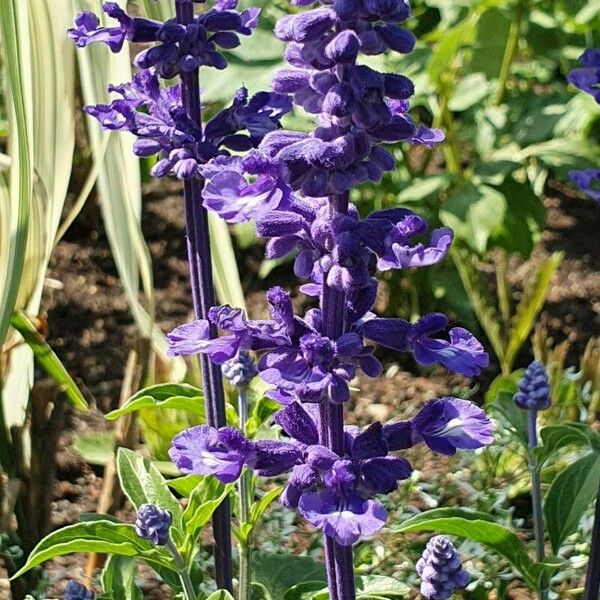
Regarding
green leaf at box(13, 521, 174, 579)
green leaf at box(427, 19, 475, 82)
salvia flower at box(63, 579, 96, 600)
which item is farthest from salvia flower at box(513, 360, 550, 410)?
green leaf at box(427, 19, 475, 82)

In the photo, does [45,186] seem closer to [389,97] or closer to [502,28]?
[389,97]

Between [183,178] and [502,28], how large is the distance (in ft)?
5.62

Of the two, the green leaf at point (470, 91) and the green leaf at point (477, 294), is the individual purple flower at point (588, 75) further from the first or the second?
the green leaf at point (470, 91)

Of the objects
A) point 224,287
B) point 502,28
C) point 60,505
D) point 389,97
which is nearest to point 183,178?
point 389,97

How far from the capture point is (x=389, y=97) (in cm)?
101

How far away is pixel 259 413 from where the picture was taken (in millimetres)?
1643

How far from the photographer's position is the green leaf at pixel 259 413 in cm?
160

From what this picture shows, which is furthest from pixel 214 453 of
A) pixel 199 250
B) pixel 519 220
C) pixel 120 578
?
pixel 519 220

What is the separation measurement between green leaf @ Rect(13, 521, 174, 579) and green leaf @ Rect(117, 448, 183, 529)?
0.10m

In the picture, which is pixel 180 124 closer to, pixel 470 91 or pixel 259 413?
pixel 259 413

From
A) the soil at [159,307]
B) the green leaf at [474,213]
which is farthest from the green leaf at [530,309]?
the soil at [159,307]

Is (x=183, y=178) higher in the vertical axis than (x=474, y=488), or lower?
higher

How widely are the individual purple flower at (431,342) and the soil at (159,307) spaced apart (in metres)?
1.31

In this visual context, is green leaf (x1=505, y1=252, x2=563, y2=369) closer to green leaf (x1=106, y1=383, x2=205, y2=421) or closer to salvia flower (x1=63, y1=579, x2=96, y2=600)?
green leaf (x1=106, y1=383, x2=205, y2=421)
